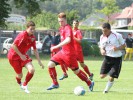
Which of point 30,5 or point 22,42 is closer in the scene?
point 22,42

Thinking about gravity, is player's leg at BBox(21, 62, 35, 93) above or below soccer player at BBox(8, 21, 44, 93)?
below

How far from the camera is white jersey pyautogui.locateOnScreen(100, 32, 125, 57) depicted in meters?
12.7

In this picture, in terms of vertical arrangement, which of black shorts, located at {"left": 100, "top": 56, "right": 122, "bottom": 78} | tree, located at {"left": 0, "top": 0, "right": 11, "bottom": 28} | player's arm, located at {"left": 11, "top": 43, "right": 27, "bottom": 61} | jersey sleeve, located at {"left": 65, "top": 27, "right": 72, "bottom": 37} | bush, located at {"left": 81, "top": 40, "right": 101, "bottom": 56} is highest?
jersey sleeve, located at {"left": 65, "top": 27, "right": 72, "bottom": 37}

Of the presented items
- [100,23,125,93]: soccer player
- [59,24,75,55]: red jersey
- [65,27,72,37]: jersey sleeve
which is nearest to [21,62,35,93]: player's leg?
[59,24,75,55]: red jersey

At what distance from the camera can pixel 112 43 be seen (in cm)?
1270

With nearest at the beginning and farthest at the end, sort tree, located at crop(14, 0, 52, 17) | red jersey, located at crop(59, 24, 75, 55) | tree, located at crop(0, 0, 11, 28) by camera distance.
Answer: red jersey, located at crop(59, 24, 75, 55)
tree, located at crop(0, 0, 11, 28)
tree, located at crop(14, 0, 52, 17)

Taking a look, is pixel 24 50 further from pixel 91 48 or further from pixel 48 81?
pixel 91 48

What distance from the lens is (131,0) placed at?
197125mm

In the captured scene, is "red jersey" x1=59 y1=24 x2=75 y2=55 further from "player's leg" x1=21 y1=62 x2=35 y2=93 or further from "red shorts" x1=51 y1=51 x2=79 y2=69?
"player's leg" x1=21 y1=62 x2=35 y2=93

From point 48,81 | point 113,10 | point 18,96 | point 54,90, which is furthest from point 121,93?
point 113,10

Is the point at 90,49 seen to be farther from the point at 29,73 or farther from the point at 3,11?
the point at 29,73

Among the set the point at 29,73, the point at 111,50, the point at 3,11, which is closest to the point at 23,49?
the point at 29,73

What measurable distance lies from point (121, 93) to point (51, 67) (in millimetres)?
1905

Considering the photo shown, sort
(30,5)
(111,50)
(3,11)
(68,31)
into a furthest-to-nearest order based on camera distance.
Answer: (30,5) → (3,11) → (111,50) → (68,31)
